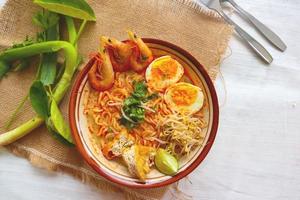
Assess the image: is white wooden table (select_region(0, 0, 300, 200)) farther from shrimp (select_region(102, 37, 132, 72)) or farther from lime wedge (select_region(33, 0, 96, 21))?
lime wedge (select_region(33, 0, 96, 21))

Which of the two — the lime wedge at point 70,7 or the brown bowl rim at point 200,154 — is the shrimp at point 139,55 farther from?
the lime wedge at point 70,7

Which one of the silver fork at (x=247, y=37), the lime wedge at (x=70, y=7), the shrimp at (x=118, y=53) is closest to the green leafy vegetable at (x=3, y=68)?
the lime wedge at (x=70, y=7)

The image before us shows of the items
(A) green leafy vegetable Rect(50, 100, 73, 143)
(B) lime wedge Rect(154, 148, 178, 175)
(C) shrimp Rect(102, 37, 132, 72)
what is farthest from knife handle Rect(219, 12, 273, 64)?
(A) green leafy vegetable Rect(50, 100, 73, 143)

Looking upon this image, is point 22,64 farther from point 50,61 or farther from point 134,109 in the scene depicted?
point 134,109

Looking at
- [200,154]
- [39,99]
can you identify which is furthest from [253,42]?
[39,99]

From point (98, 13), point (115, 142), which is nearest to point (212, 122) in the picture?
point (115, 142)

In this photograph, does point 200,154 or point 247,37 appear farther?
point 247,37
